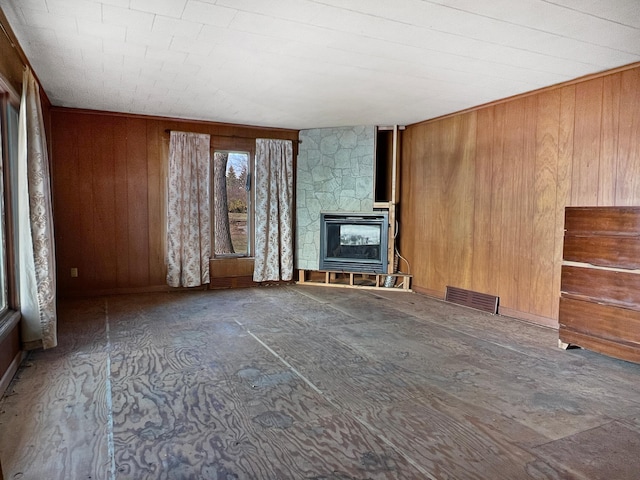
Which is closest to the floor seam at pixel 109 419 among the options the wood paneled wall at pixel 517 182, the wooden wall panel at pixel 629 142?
the wood paneled wall at pixel 517 182

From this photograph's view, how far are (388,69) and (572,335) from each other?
266cm

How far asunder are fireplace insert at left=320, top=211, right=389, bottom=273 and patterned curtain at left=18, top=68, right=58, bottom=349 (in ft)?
12.2

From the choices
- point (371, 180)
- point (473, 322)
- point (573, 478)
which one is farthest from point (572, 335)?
point (371, 180)

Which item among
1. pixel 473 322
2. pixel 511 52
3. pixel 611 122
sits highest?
pixel 511 52

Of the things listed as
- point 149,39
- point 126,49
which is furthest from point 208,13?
point 126,49

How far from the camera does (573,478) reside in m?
1.72

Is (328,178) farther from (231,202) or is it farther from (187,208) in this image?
(187,208)

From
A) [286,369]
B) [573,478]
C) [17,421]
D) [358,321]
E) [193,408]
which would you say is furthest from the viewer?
[358,321]

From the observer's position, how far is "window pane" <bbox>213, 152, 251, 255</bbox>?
246 inches

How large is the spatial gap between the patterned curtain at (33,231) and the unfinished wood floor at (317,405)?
243 mm

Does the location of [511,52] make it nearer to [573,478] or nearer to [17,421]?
[573,478]

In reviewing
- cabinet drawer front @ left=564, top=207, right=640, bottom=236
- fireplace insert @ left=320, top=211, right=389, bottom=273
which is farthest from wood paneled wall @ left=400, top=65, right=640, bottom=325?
cabinet drawer front @ left=564, top=207, right=640, bottom=236

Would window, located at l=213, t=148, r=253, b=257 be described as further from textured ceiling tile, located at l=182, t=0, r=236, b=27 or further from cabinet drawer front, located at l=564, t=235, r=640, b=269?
cabinet drawer front, located at l=564, t=235, r=640, b=269

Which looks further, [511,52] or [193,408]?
[511,52]
